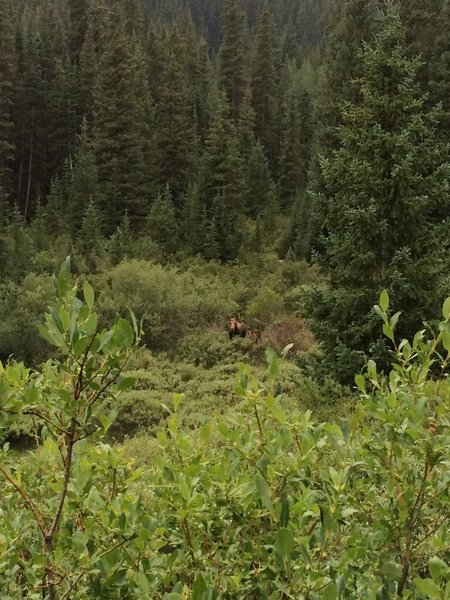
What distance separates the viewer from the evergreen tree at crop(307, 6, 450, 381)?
27.8 feet

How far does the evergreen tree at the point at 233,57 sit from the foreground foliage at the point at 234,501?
4441cm

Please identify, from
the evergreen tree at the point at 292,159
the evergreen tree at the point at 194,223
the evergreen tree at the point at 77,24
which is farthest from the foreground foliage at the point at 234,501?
the evergreen tree at the point at 77,24

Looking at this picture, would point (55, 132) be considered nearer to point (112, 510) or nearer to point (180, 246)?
point (180, 246)

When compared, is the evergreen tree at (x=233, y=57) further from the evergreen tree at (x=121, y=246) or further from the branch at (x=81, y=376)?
the branch at (x=81, y=376)

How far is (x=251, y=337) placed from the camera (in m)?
18.1

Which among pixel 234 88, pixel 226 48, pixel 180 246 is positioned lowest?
pixel 180 246

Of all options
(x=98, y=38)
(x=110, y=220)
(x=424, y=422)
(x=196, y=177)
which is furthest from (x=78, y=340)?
(x=98, y=38)

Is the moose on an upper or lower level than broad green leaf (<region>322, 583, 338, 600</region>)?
lower

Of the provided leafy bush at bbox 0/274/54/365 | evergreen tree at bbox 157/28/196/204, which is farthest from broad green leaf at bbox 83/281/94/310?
evergreen tree at bbox 157/28/196/204

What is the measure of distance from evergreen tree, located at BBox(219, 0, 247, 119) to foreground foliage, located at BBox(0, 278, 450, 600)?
44.4 metres

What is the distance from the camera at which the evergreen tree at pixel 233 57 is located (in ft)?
141

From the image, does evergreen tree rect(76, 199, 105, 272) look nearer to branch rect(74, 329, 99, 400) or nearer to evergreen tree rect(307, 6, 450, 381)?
evergreen tree rect(307, 6, 450, 381)

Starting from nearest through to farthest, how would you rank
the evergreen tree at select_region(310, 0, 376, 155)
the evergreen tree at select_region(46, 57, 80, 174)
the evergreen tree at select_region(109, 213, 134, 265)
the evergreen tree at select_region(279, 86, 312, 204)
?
the evergreen tree at select_region(109, 213, 134, 265), the evergreen tree at select_region(310, 0, 376, 155), the evergreen tree at select_region(46, 57, 80, 174), the evergreen tree at select_region(279, 86, 312, 204)

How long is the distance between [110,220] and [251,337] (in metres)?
14.4
